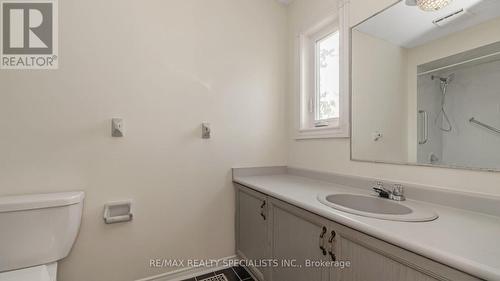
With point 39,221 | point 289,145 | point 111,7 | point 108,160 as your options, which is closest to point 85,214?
point 39,221

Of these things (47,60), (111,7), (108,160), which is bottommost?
(108,160)

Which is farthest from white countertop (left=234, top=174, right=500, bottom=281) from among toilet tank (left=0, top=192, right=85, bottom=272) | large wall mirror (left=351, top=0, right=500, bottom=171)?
toilet tank (left=0, top=192, right=85, bottom=272)

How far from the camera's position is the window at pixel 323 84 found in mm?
1580

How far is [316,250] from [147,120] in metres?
1.38

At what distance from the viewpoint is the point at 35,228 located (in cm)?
117

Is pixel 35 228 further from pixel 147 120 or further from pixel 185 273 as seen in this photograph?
pixel 185 273

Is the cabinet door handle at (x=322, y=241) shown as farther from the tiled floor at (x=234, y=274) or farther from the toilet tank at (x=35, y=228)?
the toilet tank at (x=35, y=228)

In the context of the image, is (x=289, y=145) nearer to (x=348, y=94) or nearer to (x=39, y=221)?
(x=348, y=94)

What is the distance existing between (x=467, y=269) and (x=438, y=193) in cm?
63

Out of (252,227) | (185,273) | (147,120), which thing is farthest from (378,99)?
(185,273)

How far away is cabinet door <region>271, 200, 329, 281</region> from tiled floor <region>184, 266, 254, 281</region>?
0.43 meters

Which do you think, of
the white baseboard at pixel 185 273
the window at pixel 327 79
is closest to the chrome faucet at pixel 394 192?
the window at pixel 327 79

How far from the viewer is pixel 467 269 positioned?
56 centimetres

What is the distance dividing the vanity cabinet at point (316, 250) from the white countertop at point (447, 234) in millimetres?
44
